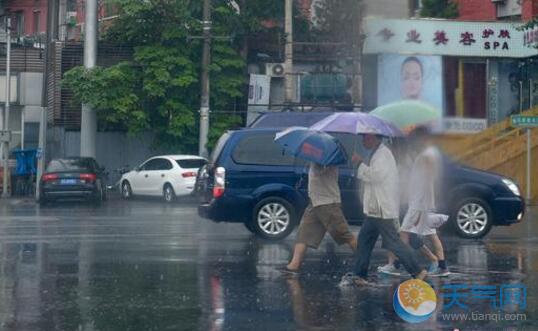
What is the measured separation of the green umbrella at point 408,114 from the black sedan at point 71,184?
19.9 meters

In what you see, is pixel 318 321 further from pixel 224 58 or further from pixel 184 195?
pixel 224 58

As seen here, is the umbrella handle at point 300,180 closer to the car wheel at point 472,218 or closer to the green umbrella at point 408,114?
the car wheel at point 472,218

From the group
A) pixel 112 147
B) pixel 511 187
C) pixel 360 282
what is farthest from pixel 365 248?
pixel 112 147

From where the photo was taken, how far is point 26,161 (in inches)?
1519

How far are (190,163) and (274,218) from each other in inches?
615

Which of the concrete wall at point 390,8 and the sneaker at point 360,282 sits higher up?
the concrete wall at point 390,8

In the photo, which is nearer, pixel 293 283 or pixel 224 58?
pixel 293 283

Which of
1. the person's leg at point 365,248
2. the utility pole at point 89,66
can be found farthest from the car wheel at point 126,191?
the person's leg at point 365,248

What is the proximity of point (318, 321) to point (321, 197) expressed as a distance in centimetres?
338

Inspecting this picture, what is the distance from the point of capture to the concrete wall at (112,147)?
1560 inches

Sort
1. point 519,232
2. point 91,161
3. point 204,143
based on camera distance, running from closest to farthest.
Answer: point 519,232 → point 91,161 → point 204,143

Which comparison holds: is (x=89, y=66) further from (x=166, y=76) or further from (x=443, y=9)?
(x=443, y=9)

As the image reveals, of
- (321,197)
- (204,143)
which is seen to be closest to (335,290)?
(321,197)

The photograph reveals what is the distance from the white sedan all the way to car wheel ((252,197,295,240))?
14787 millimetres
